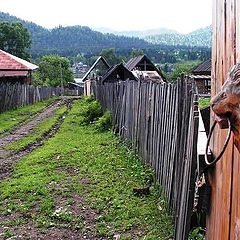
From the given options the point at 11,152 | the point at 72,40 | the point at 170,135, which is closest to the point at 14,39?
the point at 11,152

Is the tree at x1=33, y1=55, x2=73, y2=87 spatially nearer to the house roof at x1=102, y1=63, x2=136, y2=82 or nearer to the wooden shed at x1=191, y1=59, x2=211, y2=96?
the wooden shed at x1=191, y1=59, x2=211, y2=96

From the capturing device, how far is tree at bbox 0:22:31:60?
69.0m

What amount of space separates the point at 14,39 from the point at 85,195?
6541 centimetres

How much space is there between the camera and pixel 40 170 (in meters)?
8.95

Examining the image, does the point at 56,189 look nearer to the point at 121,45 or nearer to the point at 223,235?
the point at 223,235

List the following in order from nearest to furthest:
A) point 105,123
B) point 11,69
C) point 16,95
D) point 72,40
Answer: point 105,123
point 16,95
point 11,69
point 72,40

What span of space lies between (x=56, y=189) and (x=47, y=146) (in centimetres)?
517

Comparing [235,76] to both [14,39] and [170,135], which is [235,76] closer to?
[170,135]

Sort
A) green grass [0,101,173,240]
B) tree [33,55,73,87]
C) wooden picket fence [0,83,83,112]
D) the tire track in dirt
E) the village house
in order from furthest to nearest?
tree [33,55,73,87] → the village house → wooden picket fence [0,83,83,112] → the tire track in dirt → green grass [0,101,173,240]

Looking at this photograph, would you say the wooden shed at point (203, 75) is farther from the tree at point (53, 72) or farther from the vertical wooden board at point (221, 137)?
the tree at point (53, 72)

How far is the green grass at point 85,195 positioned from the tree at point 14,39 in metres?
60.3

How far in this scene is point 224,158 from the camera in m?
2.84

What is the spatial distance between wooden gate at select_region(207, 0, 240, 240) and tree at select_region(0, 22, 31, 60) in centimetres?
6689

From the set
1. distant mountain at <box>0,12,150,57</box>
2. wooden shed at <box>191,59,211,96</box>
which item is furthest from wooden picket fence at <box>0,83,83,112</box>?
distant mountain at <box>0,12,150,57</box>
